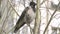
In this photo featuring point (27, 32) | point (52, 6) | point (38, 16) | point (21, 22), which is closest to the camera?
point (38, 16)

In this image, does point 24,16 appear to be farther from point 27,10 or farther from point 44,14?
point 44,14

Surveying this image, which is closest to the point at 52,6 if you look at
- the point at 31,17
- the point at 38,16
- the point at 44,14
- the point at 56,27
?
the point at 44,14

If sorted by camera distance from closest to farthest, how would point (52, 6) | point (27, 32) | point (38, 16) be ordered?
1. point (38, 16)
2. point (27, 32)
3. point (52, 6)

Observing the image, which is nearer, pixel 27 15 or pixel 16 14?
pixel 27 15

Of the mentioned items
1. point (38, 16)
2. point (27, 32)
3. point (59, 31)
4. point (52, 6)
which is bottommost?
point (59, 31)

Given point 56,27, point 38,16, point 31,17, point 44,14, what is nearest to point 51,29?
point 56,27

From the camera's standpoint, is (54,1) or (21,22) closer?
(21,22)

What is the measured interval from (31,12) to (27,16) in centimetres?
5

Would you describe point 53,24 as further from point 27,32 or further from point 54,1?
point 27,32

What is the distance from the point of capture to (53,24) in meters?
2.51

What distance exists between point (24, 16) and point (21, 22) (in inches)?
2.6

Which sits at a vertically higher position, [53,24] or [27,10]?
[27,10]

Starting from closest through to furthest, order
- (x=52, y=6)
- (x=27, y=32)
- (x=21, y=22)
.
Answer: (x=21, y=22)
(x=27, y=32)
(x=52, y=6)

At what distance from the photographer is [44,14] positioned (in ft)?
7.84
